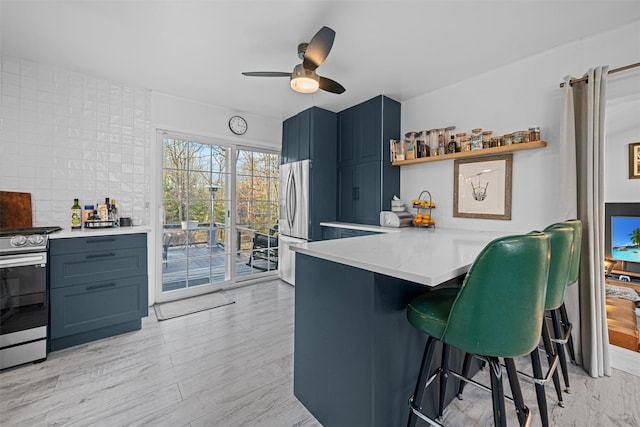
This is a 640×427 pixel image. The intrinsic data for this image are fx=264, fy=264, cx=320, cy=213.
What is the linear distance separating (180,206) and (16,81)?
5.93 ft

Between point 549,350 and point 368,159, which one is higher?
point 368,159

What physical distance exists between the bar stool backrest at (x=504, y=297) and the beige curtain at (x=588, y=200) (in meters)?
1.57

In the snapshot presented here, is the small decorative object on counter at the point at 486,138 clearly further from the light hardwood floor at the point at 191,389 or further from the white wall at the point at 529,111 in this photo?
the light hardwood floor at the point at 191,389

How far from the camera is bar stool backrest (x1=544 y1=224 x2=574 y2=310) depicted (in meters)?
1.29

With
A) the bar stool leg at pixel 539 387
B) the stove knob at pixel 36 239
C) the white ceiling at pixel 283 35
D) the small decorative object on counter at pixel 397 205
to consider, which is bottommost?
the bar stool leg at pixel 539 387

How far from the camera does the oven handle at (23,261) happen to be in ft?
6.31

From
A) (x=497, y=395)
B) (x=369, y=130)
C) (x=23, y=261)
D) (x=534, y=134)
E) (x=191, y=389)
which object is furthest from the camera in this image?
A: (x=369, y=130)

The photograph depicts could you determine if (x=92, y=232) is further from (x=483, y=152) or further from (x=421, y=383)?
(x=483, y=152)

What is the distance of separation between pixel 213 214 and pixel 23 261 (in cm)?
191

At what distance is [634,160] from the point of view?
6.44 feet

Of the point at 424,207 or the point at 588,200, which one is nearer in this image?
the point at 588,200

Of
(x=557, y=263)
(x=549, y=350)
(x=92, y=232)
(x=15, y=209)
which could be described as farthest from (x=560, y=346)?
(x=15, y=209)

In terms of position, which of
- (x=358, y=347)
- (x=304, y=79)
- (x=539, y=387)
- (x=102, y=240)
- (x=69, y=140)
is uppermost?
(x=304, y=79)

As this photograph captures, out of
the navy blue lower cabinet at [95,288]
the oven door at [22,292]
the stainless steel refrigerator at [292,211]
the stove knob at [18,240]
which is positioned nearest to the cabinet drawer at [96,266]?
the navy blue lower cabinet at [95,288]
